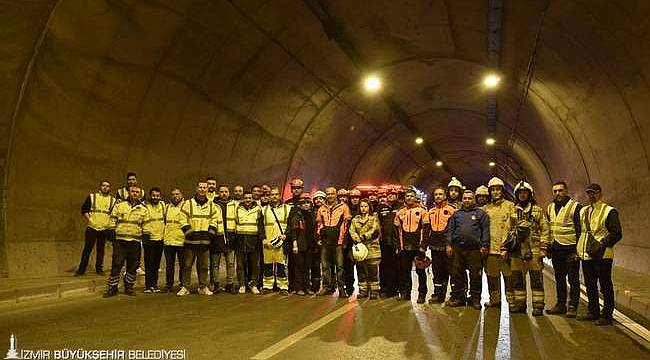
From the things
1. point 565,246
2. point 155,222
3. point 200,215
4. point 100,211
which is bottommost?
point 565,246

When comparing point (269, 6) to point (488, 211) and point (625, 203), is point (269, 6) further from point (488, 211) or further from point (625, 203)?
point (625, 203)

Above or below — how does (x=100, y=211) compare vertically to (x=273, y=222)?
above

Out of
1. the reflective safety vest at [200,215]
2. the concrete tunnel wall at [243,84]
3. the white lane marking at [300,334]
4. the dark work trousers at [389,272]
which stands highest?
the concrete tunnel wall at [243,84]

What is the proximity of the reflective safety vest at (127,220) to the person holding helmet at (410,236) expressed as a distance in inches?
175

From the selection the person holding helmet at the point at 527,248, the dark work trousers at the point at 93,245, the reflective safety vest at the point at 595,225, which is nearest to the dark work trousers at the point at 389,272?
the person holding helmet at the point at 527,248

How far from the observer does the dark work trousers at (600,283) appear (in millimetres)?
6980

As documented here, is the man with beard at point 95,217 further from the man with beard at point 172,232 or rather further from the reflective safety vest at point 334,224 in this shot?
the reflective safety vest at point 334,224

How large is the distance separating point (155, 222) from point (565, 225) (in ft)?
22.0

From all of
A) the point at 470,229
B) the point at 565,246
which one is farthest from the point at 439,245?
the point at 565,246

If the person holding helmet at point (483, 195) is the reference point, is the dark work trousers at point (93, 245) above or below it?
below

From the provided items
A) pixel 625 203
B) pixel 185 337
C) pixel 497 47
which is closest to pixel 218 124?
pixel 497 47

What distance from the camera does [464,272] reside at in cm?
846

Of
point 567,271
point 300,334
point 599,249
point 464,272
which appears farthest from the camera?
point 464,272

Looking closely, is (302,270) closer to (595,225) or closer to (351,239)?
(351,239)
